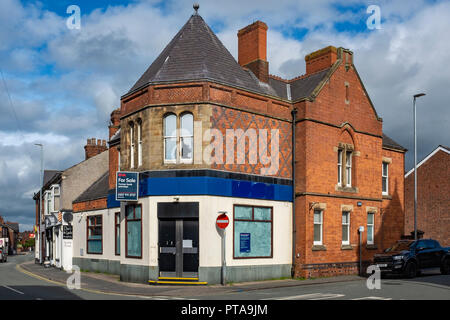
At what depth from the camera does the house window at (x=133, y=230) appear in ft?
71.9

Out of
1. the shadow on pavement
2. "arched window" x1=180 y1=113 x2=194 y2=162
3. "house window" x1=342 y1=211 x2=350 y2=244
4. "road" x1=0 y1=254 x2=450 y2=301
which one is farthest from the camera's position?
"house window" x1=342 y1=211 x2=350 y2=244

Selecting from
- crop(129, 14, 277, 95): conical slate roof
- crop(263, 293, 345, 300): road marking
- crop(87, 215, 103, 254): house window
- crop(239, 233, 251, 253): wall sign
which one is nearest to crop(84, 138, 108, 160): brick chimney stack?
crop(87, 215, 103, 254): house window

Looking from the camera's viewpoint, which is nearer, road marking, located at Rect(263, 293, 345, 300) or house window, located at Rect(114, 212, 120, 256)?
road marking, located at Rect(263, 293, 345, 300)

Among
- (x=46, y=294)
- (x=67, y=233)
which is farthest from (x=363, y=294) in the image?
(x=67, y=233)

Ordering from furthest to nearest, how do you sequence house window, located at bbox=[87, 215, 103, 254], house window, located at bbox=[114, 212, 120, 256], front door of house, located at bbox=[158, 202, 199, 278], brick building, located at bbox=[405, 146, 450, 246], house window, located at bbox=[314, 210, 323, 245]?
brick building, located at bbox=[405, 146, 450, 246]
house window, located at bbox=[87, 215, 103, 254]
house window, located at bbox=[114, 212, 120, 256]
house window, located at bbox=[314, 210, 323, 245]
front door of house, located at bbox=[158, 202, 199, 278]

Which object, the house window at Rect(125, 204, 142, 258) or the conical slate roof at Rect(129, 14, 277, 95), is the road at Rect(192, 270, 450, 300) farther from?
the conical slate roof at Rect(129, 14, 277, 95)

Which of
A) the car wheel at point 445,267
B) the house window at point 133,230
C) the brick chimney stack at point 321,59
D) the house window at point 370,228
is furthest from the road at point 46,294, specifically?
the brick chimney stack at point 321,59

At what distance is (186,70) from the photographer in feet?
72.8

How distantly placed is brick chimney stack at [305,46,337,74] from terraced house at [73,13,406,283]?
0.07m

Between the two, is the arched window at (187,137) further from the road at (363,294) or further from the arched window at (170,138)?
the road at (363,294)

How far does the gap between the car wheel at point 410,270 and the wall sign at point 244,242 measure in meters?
7.47

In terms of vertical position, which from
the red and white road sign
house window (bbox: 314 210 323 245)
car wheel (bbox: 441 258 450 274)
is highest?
the red and white road sign

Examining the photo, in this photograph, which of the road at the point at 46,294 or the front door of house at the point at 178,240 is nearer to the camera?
the road at the point at 46,294

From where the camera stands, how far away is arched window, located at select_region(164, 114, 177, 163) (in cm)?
2155
